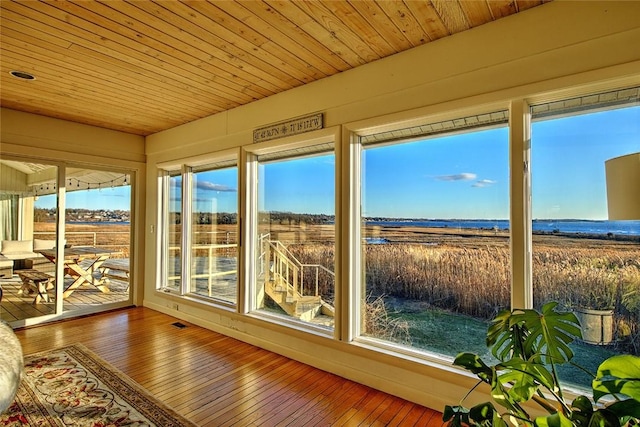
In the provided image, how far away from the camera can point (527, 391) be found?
1.30m

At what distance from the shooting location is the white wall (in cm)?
189

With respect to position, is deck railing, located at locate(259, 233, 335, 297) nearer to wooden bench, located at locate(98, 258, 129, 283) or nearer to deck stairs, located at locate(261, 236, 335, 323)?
deck stairs, located at locate(261, 236, 335, 323)

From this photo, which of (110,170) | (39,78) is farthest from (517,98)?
(110,170)

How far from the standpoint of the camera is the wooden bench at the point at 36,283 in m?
4.35

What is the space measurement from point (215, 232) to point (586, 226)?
3899 mm

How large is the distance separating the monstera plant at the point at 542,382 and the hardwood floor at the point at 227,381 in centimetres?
109

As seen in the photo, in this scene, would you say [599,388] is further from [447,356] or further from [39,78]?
[39,78]

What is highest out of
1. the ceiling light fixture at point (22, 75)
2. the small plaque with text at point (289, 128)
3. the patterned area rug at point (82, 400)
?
the ceiling light fixture at point (22, 75)

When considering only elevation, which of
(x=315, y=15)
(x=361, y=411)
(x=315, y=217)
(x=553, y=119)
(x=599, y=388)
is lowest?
(x=361, y=411)

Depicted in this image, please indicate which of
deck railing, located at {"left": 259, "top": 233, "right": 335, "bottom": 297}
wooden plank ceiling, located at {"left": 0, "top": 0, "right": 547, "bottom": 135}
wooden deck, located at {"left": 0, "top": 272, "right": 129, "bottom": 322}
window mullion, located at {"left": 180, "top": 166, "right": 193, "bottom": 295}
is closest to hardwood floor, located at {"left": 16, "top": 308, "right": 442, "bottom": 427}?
wooden deck, located at {"left": 0, "top": 272, "right": 129, "bottom": 322}

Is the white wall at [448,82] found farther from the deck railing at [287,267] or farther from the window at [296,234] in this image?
the deck railing at [287,267]

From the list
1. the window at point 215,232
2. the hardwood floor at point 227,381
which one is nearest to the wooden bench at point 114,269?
the hardwood floor at point 227,381

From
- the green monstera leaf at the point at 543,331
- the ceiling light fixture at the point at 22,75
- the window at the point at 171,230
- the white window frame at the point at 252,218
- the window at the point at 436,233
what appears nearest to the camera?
the green monstera leaf at the point at 543,331

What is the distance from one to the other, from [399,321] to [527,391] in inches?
60.4
